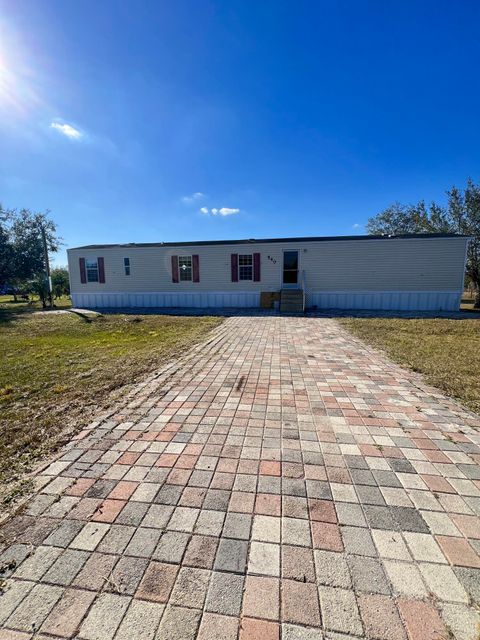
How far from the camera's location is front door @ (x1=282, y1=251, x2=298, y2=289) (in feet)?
46.2

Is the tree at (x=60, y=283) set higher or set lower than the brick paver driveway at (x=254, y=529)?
higher

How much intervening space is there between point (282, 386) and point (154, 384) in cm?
178

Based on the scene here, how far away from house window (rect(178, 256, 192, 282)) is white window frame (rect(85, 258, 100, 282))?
5.02 m

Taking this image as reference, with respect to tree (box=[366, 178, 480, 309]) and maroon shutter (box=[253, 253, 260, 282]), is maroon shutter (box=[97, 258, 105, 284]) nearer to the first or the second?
maroon shutter (box=[253, 253, 260, 282])

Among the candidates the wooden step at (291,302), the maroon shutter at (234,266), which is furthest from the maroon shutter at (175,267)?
the wooden step at (291,302)

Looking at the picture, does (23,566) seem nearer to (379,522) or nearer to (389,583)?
(389,583)

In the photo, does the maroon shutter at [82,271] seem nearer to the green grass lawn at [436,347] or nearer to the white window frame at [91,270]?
the white window frame at [91,270]

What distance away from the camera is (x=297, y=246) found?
13.8 metres

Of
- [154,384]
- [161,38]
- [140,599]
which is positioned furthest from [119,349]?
[161,38]

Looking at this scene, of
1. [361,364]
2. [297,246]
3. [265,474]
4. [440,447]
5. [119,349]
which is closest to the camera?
[265,474]

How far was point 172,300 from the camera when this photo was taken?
1553 centimetres

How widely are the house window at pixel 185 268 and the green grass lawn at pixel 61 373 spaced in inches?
247

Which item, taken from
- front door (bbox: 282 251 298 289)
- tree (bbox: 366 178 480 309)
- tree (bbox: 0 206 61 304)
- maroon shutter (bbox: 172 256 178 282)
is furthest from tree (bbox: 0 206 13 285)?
tree (bbox: 366 178 480 309)

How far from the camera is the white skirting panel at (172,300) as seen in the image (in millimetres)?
14797
